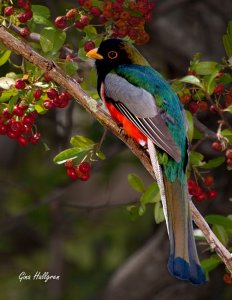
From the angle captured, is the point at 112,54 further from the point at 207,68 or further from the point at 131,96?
the point at 207,68

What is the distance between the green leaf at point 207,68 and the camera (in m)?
4.97

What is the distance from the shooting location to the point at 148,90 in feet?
16.4

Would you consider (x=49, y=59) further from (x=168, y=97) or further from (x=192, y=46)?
(x=192, y=46)

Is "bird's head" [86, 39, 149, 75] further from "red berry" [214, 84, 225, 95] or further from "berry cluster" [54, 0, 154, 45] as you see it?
"red berry" [214, 84, 225, 95]

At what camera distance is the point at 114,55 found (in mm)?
5273

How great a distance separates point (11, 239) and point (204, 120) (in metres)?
2.49

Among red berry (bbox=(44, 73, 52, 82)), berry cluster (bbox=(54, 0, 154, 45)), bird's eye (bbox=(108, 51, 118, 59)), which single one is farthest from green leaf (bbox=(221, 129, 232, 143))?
red berry (bbox=(44, 73, 52, 82))

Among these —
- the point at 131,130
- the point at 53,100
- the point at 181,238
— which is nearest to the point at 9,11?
the point at 53,100

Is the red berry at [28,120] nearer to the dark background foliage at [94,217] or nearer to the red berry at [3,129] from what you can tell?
the red berry at [3,129]

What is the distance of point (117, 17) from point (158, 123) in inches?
24.5

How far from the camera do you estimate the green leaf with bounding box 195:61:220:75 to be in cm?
497

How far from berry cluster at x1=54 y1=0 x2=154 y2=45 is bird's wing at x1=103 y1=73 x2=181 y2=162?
0.78ft

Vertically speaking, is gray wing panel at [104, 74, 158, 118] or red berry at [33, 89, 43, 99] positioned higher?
red berry at [33, 89, 43, 99]

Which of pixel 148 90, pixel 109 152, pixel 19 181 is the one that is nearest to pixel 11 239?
pixel 19 181
